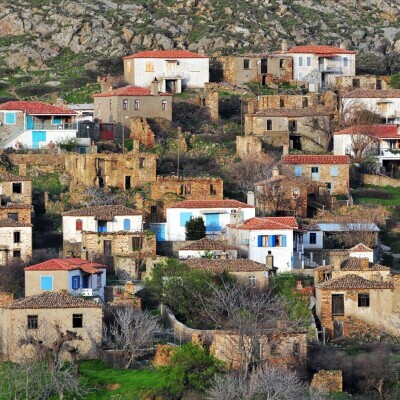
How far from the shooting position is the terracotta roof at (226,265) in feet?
297

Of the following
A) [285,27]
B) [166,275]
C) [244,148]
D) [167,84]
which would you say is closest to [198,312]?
[166,275]

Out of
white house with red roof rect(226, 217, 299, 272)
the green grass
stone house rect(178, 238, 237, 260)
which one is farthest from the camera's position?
white house with red roof rect(226, 217, 299, 272)

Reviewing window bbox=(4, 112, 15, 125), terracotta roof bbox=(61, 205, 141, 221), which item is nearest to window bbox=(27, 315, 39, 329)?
terracotta roof bbox=(61, 205, 141, 221)

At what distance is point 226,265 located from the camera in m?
90.9

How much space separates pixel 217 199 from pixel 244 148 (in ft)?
27.9

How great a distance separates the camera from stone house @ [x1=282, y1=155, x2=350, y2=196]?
106562 mm

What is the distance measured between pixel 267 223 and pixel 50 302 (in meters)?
15.3

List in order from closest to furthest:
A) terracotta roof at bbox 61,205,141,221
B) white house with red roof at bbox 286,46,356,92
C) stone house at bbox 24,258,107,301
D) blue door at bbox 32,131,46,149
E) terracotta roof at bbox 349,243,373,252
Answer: stone house at bbox 24,258,107,301
terracotta roof at bbox 349,243,373,252
terracotta roof at bbox 61,205,141,221
blue door at bbox 32,131,46,149
white house with red roof at bbox 286,46,356,92

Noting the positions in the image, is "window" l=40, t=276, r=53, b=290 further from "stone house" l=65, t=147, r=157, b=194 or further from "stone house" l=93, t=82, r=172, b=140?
"stone house" l=93, t=82, r=172, b=140

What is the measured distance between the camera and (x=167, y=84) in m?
121

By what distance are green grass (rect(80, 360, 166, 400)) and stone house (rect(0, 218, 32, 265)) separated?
592 inches

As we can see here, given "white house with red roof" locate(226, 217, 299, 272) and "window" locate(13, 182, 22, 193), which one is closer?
"white house with red roof" locate(226, 217, 299, 272)

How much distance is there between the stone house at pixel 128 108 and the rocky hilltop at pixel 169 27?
1505 cm

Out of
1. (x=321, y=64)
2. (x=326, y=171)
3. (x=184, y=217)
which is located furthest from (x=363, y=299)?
(x=321, y=64)
